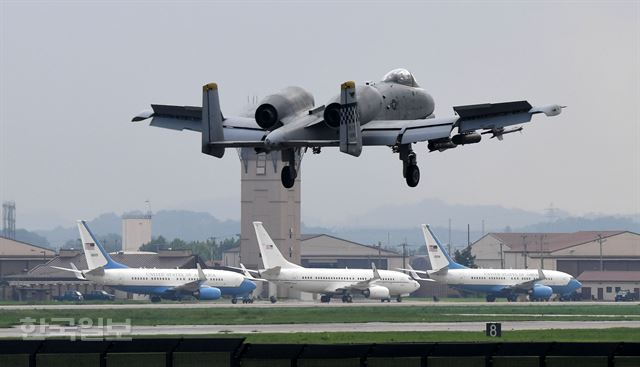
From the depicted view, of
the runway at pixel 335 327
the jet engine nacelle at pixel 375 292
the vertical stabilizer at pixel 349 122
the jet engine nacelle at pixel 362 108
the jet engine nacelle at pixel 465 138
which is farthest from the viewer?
the jet engine nacelle at pixel 375 292

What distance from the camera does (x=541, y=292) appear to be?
189 m

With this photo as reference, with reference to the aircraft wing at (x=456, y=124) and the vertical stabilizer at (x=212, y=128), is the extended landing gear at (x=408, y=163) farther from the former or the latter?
the vertical stabilizer at (x=212, y=128)

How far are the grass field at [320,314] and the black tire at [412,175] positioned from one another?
2333 inches

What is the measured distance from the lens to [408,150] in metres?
58.1

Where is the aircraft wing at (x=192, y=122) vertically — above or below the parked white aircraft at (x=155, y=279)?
above

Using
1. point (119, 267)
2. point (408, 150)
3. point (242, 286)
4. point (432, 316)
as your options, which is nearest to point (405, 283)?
point (242, 286)

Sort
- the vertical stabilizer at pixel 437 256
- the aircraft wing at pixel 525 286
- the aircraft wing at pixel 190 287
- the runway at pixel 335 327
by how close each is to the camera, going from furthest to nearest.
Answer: the aircraft wing at pixel 525 286
the vertical stabilizer at pixel 437 256
the aircraft wing at pixel 190 287
the runway at pixel 335 327

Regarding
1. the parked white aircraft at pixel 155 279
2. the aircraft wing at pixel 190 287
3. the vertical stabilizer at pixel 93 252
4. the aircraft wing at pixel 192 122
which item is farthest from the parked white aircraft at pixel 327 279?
the aircraft wing at pixel 192 122

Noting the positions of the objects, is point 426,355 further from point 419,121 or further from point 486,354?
point 419,121

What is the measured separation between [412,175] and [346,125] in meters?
4.95

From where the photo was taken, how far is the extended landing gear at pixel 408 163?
189ft

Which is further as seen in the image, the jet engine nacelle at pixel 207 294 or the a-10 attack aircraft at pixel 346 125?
the jet engine nacelle at pixel 207 294

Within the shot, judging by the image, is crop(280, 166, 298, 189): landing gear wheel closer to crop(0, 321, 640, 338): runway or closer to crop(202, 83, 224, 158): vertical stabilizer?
crop(202, 83, 224, 158): vertical stabilizer

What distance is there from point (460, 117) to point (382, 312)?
84.3m
